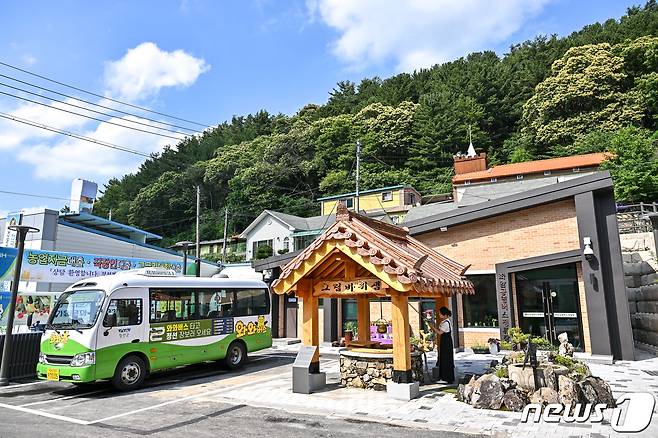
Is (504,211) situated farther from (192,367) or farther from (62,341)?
(62,341)

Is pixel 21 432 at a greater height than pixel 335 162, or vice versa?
pixel 335 162

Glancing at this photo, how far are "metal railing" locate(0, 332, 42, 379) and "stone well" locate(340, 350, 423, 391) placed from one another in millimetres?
9117

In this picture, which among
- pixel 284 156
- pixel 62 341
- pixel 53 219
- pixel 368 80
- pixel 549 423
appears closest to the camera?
pixel 549 423

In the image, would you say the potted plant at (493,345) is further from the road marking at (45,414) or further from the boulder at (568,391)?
the road marking at (45,414)

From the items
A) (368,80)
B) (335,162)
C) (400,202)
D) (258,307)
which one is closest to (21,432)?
(258,307)

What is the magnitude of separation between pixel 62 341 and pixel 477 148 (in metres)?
45.3

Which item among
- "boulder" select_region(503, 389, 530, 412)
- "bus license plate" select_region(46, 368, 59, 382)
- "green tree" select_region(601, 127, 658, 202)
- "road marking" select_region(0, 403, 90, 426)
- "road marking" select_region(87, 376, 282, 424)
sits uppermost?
"green tree" select_region(601, 127, 658, 202)

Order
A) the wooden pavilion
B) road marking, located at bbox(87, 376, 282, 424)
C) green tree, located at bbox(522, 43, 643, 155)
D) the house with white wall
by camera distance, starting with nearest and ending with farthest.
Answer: road marking, located at bbox(87, 376, 282, 424), the wooden pavilion, the house with white wall, green tree, located at bbox(522, 43, 643, 155)

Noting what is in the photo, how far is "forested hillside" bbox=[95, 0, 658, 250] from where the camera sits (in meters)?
40.9

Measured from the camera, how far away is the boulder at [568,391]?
7.35 meters

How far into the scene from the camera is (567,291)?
44.7 ft

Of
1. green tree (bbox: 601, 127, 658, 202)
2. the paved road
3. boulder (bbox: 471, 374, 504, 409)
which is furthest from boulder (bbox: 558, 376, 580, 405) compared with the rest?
green tree (bbox: 601, 127, 658, 202)

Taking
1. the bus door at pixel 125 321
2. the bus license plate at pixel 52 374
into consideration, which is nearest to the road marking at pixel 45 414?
the bus license plate at pixel 52 374

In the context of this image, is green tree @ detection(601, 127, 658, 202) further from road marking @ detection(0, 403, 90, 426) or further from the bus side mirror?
road marking @ detection(0, 403, 90, 426)
